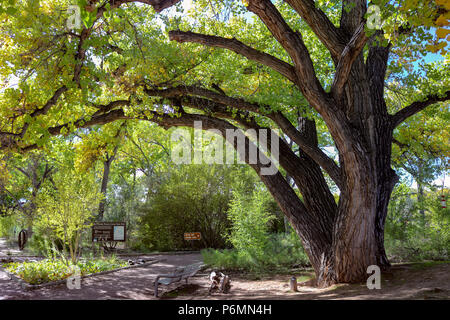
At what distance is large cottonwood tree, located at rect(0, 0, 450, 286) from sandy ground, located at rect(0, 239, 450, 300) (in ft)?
1.92

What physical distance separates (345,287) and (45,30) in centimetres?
693

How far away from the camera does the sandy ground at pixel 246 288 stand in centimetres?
522

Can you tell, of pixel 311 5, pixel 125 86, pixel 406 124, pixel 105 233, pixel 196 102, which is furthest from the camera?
pixel 105 233

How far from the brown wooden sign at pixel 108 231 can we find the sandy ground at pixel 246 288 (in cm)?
350

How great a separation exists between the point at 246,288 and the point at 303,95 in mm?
4993

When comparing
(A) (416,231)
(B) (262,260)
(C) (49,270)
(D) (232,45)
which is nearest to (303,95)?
(D) (232,45)

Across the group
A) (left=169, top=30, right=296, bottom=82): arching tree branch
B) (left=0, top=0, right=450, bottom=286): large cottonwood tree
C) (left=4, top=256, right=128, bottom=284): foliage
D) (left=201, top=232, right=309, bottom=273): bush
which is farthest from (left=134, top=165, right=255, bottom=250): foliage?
(left=169, top=30, right=296, bottom=82): arching tree branch

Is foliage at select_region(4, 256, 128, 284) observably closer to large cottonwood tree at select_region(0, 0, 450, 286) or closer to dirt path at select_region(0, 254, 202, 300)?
dirt path at select_region(0, 254, 202, 300)

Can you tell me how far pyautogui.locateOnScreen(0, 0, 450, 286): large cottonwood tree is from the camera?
5848 millimetres

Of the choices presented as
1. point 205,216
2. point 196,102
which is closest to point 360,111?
point 196,102

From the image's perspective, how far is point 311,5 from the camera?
18.6 feet

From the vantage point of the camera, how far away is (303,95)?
6664 millimetres

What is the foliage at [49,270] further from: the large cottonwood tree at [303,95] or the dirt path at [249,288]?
the large cottonwood tree at [303,95]

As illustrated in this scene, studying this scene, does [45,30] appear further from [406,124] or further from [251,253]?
[406,124]
